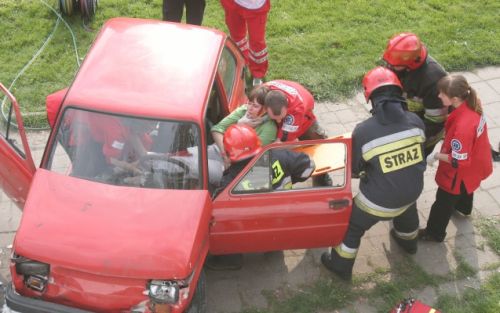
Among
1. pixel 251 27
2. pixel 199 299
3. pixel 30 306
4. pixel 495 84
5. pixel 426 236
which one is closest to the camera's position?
pixel 30 306

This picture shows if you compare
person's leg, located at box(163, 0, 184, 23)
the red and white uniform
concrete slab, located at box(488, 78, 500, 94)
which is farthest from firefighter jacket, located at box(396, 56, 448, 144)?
person's leg, located at box(163, 0, 184, 23)

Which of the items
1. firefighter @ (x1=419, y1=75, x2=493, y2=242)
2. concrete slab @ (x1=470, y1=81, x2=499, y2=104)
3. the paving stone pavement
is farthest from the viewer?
concrete slab @ (x1=470, y1=81, x2=499, y2=104)

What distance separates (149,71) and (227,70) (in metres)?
1.00

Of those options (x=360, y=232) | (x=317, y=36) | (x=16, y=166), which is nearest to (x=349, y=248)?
(x=360, y=232)

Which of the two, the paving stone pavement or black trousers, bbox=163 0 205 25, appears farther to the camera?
black trousers, bbox=163 0 205 25

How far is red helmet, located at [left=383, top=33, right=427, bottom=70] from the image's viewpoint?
531 centimetres

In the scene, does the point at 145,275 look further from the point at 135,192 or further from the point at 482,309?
the point at 482,309

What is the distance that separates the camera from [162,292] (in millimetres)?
3988

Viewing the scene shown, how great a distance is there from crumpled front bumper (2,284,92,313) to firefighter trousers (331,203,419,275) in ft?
7.81

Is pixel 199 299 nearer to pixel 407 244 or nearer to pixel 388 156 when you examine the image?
pixel 388 156

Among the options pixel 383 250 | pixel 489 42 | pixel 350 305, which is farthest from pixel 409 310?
pixel 489 42

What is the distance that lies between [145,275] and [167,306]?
0.29 meters

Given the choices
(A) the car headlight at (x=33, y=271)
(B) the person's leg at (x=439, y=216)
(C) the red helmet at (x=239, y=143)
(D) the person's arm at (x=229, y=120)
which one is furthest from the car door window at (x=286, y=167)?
(A) the car headlight at (x=33, y=271)

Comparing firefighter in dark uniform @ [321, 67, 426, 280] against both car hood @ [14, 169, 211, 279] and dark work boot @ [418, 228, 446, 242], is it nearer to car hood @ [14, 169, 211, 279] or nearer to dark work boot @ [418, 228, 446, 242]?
dark work boot @ [418, 228, 446, 242]
